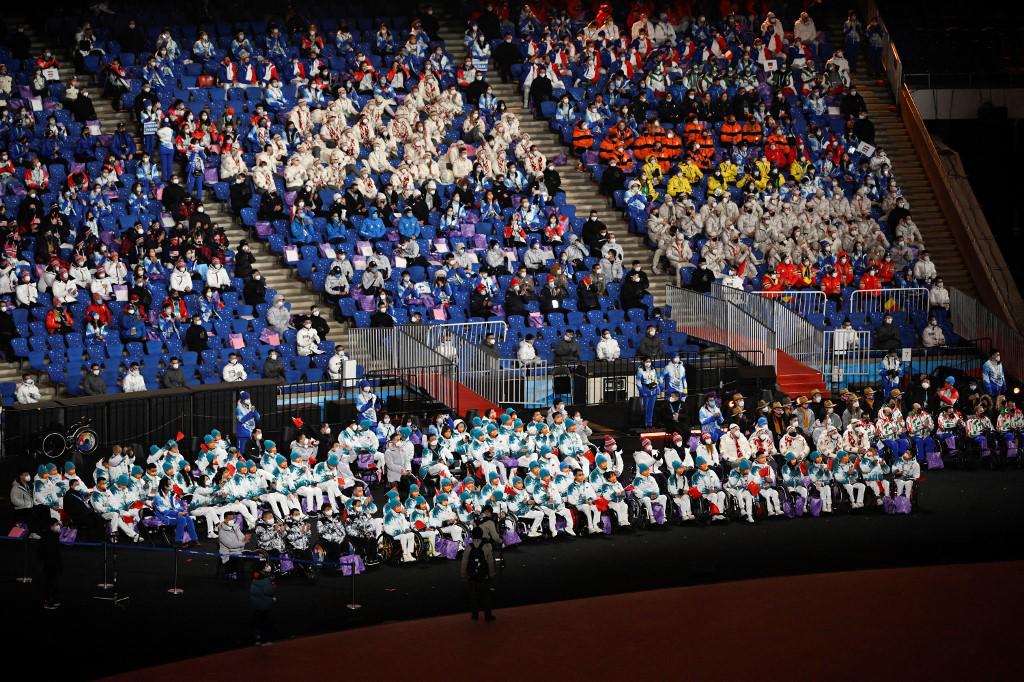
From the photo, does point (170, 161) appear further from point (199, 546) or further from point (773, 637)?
point (773, 637)

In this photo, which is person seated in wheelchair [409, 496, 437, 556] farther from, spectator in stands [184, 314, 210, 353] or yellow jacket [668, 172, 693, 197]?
yellow jacket [668, 172, 693, 197]

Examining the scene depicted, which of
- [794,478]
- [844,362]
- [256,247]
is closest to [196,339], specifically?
[256,247]

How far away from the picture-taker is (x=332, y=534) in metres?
23.0

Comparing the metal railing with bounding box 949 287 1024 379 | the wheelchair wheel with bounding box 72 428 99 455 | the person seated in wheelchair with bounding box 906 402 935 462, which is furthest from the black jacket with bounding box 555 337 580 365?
the wheelchair wheel with bounding box 72 428 99 455

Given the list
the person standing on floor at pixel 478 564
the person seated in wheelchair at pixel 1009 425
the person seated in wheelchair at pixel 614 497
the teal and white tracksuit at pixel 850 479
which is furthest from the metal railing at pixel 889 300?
the person standing on floor at pixel 478 564

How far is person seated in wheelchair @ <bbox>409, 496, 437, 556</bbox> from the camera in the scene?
2348 cm

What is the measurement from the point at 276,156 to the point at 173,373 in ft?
22.1

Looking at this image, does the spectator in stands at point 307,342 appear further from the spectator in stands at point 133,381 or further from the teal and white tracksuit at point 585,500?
the teal and white tracksuit at point 585,500

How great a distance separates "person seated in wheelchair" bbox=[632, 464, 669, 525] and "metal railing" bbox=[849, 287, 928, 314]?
1046 centimetres

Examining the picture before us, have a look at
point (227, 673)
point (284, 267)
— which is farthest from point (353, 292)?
point (227, 673)

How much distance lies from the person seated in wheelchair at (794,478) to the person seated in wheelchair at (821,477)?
0.54 feet

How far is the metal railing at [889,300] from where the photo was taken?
113 feet

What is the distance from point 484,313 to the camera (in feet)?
104

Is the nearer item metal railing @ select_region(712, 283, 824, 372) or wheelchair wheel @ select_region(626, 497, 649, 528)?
Result: wheelchair wheel @ select_region(626, 497, 649, 528)
